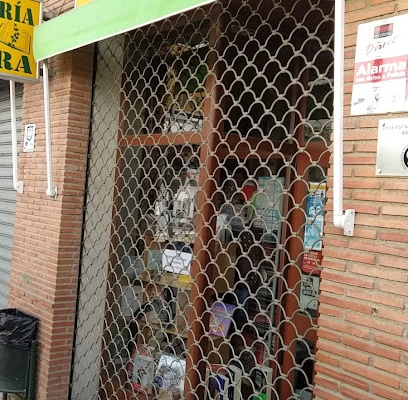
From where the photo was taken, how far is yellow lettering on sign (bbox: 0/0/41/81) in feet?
15.1

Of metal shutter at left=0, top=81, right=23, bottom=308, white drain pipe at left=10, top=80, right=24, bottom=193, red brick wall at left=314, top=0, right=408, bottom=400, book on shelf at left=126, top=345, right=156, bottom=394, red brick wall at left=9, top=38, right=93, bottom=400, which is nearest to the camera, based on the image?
red brick wall at left=314, top=0, right=408, bottom=400

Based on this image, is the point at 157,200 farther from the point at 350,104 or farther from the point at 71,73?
the point at 350,104

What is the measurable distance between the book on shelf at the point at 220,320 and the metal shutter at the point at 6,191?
3212 millimetres

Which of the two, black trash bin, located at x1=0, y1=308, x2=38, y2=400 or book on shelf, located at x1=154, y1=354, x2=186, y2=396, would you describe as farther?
black trash bin, located at x1=0, y1=308, x2=38, y2=400

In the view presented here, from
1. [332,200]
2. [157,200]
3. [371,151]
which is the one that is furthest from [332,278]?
[157,200]

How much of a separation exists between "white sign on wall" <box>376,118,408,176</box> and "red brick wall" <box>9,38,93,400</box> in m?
3.19

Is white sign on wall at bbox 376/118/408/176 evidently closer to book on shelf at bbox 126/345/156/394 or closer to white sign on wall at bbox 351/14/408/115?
white sign on wall at bbox 351/14/408/115

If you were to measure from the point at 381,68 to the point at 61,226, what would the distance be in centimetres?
334

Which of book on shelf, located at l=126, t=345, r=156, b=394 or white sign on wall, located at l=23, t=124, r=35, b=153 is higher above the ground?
white sign on wall, located at l=23, t=124, r=35, b=153

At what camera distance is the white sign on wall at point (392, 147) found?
232 centimetres

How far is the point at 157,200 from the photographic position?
14.8 ft

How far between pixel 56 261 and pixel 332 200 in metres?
3.03

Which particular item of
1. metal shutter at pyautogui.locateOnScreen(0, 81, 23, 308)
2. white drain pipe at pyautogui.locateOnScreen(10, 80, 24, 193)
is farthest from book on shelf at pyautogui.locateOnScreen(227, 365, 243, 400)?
metal shutter at pyautogui.locateOnScreen(0, 81, 23, 308)

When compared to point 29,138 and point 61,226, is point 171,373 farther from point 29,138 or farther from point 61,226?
point 29,138
